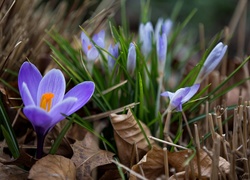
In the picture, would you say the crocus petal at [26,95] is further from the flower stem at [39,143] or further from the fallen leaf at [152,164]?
the fallen leaf at [152,164]

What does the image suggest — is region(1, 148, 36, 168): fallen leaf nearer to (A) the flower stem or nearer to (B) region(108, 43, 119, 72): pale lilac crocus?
(A) the flower stem

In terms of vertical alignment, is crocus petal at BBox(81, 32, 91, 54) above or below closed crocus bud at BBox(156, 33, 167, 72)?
above

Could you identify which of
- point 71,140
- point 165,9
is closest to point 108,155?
point 71,140

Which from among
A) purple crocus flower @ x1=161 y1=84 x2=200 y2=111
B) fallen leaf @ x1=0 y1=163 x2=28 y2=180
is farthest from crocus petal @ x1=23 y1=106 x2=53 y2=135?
purple crocus flower @ x1=161 y1=84 x2=200 y2=111

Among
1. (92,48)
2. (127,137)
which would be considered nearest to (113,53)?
(92,48)

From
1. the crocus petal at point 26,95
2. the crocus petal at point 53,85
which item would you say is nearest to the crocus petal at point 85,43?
the crocus petal at point 53,85

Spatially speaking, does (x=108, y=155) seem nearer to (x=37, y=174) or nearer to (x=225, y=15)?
(x=37, y=174)

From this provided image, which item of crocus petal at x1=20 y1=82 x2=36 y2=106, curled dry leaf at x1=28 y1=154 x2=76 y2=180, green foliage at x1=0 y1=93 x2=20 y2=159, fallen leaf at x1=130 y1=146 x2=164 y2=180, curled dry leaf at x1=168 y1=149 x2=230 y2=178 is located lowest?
curled dry leaf at x1=168 y1=149 x2=230 y2=178
